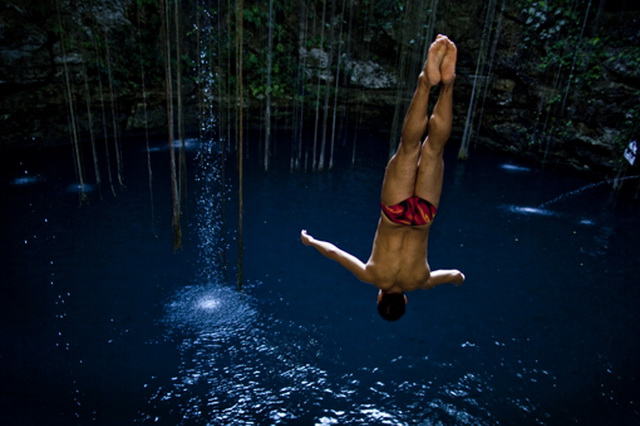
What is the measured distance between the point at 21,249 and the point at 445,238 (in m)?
6.08

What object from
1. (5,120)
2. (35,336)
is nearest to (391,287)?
(35,336)

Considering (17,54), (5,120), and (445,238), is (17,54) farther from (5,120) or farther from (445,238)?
(445,238)

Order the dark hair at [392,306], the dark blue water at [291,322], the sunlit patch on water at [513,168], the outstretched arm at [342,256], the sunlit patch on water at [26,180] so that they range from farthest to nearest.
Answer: the sunlit patch on water at [513,168] < the sunlit patch on water at [26,180] < the dark blue water at [291,322] < the outstretched arm at [342,256] < the dark hair at [392,306]

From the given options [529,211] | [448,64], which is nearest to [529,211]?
[529,211]

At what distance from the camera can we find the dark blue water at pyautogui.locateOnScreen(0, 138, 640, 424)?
3.38m

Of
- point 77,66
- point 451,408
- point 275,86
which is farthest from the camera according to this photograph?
point 275,86

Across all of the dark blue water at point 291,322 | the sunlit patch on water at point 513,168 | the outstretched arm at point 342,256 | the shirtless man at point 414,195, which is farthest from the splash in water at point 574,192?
the outstretched arm at point 342,256

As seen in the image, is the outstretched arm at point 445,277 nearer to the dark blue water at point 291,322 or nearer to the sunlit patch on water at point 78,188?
the dark blue water at point 291,322

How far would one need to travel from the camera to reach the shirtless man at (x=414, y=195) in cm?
233

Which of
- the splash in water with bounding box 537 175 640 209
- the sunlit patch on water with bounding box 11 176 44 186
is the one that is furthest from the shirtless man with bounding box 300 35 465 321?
the sunlit patch on water with bounding box 11 176 44 186

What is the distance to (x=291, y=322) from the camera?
14.2 ft

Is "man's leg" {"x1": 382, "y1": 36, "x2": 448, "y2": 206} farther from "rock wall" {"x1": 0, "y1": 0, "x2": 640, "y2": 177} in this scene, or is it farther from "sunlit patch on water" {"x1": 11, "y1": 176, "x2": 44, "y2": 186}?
"rock wall" {"x1": 0, "y1": 0, "x2": 640, "y2": 177}

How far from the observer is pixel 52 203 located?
6797mm

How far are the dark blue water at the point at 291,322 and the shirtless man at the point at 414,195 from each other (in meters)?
1.14
